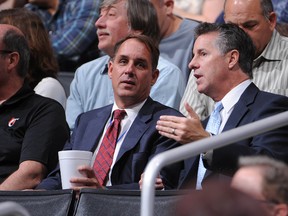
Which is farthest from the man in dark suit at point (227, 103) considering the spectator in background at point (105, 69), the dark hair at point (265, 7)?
the spectator in background at point (105, 69)

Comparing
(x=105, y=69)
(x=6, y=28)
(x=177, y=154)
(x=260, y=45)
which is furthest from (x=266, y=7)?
(x=177, y=154)

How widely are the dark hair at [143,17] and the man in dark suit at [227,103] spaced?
0.78m

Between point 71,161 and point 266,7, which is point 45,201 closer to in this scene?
point 71,161

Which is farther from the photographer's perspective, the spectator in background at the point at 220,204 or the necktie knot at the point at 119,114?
the necktie knot at the point at 119,114

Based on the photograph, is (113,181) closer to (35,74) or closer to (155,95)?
(155,95)

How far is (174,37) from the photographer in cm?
682

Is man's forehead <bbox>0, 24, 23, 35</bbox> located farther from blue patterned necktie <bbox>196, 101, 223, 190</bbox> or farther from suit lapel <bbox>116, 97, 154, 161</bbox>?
blue patterned necktie <bbox>196, 101, 223, 190</bbox>

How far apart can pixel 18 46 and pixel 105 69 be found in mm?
864

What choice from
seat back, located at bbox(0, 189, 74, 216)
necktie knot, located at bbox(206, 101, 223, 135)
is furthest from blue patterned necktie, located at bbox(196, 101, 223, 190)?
seat back, located at bbox(0, 189, 74, 216)

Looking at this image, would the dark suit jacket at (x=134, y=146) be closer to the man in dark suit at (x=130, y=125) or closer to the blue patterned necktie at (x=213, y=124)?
the man in dark suit at (x=130, y=125)

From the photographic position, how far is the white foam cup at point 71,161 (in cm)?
455

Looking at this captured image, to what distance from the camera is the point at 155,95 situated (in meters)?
6.15

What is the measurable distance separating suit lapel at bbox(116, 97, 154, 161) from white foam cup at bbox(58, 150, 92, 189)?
1.53ft

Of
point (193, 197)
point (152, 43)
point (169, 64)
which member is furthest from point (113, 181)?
point (193, 197)
